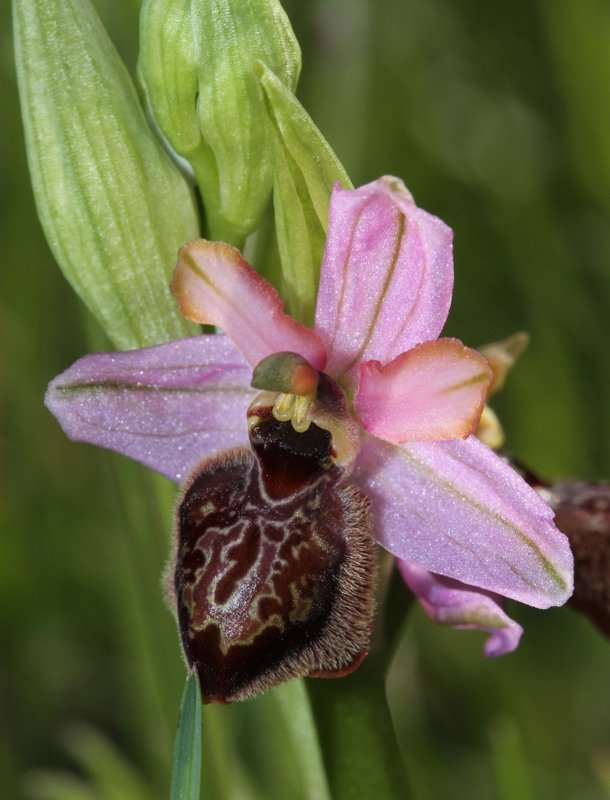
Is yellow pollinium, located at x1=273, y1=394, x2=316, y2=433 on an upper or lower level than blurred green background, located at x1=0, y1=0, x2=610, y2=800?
upper

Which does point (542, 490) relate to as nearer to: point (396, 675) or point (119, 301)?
point (119, 301)

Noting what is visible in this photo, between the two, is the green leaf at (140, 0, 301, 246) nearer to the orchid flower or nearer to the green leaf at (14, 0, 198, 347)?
the green leaf at (14, 0, 198, 347)

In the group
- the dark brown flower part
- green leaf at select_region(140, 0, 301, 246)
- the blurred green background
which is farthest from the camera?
the blurred green background

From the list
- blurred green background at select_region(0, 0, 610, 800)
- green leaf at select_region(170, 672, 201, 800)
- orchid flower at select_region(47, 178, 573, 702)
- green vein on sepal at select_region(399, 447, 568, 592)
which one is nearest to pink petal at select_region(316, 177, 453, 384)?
orchid flower at select_region(47, 178, 573, 702)

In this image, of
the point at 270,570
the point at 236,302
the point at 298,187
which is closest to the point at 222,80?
the point at 298,187

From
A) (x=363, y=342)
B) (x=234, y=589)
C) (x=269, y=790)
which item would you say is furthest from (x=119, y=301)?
(x=269, y=790)

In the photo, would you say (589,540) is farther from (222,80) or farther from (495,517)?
(222,80)

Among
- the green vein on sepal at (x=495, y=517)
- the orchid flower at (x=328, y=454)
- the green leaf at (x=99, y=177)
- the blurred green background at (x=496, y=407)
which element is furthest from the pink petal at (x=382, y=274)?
the blurred green background at (x=496, y=407)

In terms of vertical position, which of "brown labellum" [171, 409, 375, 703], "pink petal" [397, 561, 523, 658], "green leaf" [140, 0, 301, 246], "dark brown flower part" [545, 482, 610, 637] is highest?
"green leaf" [140, 0, 301, 246]
